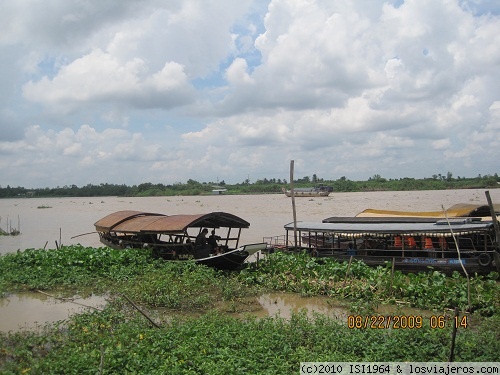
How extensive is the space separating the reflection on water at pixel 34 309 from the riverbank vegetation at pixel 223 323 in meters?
0.35

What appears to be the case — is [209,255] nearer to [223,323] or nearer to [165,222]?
[165,222]

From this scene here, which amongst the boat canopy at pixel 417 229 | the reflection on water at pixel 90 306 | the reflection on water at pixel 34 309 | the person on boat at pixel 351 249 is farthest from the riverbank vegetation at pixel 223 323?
the person on boat at pixel 351 249

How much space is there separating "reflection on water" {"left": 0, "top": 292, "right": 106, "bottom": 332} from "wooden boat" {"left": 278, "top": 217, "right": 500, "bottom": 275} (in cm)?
677

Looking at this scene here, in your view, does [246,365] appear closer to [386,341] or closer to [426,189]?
[386,341]

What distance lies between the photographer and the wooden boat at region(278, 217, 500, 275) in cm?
1148

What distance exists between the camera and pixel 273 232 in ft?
84.3

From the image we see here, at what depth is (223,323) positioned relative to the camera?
7094 millimetres

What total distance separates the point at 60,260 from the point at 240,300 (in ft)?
19.5

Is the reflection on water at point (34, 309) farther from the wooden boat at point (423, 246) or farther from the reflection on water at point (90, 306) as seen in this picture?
the wooden boat at point (423, 246)

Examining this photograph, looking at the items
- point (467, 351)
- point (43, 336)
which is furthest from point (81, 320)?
point (467, 351)

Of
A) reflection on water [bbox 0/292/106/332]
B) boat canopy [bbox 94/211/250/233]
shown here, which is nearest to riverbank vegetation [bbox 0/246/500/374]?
reflection on water [bbox 0/292/106/332]

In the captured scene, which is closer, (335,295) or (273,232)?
(335,295)

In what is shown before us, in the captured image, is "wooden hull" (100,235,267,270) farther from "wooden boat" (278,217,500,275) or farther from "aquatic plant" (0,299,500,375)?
"aquatic plant" (0,299,500,375)

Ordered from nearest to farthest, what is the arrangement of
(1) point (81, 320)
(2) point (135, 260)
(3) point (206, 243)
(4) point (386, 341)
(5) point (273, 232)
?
(4) point (386, 341)
(1) point (81, 320)
(2) point (135, 260)
(3) point (206, 243)
(5) point (273, 232)
